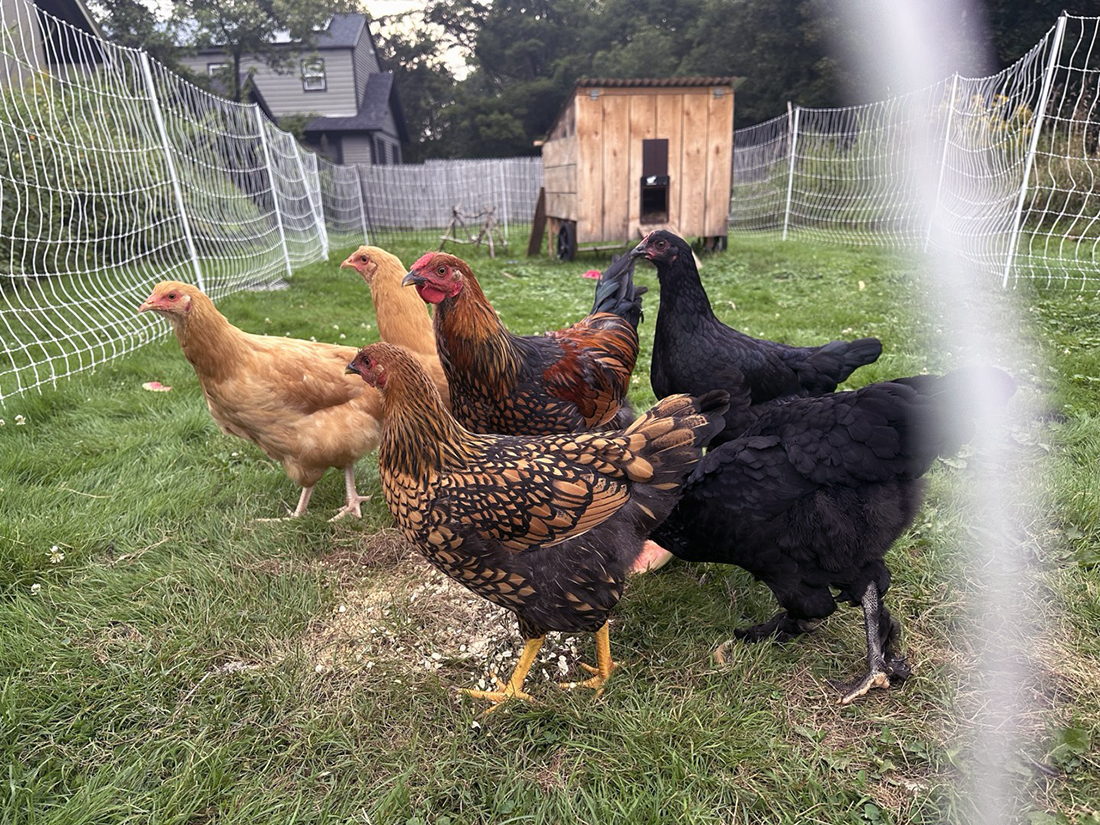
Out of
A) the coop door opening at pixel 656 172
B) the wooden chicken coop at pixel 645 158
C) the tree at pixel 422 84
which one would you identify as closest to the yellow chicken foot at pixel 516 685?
the wooden chicken coop at pixel 645 158

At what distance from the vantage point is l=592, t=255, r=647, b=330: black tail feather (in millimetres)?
3395

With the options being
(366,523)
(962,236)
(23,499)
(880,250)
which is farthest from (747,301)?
(23,499)

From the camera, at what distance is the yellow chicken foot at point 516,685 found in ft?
6.96

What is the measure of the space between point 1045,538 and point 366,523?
10.1ft

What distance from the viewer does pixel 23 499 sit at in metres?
3.03

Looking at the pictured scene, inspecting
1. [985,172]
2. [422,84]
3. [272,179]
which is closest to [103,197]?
[272,179]

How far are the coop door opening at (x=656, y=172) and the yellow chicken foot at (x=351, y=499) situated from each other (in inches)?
341

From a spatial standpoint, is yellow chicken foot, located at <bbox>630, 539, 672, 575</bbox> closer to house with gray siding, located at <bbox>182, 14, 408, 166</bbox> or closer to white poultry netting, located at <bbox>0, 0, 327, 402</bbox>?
white poultry netting, located at <bbox>0, 0, 327, 402</bbox>

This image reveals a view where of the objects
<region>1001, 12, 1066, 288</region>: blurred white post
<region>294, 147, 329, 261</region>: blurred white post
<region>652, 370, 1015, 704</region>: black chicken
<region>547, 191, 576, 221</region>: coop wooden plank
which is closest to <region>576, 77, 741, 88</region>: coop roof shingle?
<region>547, 191, 576, 221</region>: coop wooden plank

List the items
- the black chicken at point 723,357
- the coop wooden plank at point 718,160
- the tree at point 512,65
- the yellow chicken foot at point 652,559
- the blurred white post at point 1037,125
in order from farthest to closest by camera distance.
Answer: the tree at point 512,65
the coop wooden plank at point 718,160
the blurred white post at point 1037,125
the black chicken at point 723,357
the yellow chicken foot at point 652,559

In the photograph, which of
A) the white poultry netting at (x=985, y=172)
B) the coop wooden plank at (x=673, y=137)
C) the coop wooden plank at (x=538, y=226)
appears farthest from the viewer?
the coop wooden plank at (x=538, y=226)

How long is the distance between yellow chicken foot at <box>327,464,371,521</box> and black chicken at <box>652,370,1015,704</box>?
5.91ft

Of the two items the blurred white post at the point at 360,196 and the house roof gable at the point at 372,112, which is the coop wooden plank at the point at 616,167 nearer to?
the blurred white post at the point at 360,196

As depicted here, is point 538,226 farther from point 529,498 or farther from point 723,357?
point 529,498
